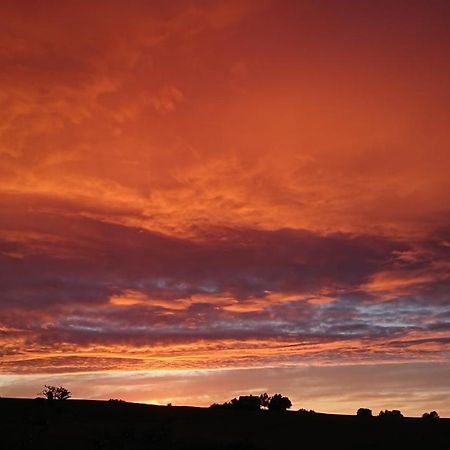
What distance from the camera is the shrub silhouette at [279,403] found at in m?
59.3

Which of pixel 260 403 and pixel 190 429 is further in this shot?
pixel 260 403

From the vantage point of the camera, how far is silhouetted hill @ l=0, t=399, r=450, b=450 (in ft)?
111

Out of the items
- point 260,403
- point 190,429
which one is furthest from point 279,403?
point 190,429

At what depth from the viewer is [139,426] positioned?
41500 millimetres

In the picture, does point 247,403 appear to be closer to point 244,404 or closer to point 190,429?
point 244,404

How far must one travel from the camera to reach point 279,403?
5972 cm

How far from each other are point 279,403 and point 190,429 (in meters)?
19.9

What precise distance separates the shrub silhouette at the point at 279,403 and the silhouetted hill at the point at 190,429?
21.0 feet

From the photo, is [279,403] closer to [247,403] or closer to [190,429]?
[247,403]

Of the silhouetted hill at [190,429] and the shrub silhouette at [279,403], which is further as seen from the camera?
the shrub silhouette at [279,403]

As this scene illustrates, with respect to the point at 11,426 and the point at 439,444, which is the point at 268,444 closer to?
the point at 439,444

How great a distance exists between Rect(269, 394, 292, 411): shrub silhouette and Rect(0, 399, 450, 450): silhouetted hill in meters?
6.41

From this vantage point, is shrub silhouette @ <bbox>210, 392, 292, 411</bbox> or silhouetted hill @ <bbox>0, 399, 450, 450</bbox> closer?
silhouetted hill @ <bbox>0, 399, 450, 450</bbox>

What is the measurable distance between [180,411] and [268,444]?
15726mm
